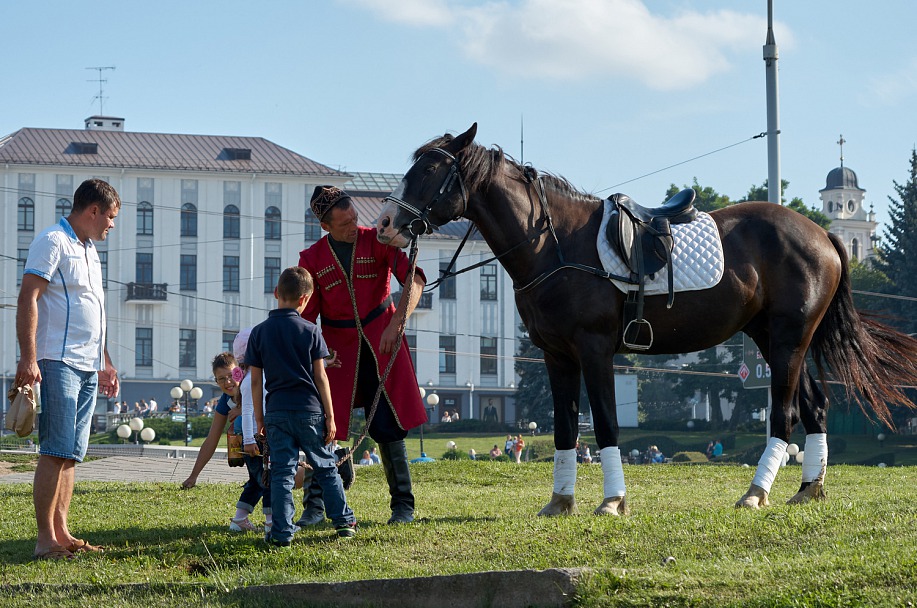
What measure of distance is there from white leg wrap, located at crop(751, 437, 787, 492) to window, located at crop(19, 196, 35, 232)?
74790 mm

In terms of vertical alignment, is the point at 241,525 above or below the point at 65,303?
below

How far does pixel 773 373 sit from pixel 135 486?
8.24 metres

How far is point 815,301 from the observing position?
385 inches

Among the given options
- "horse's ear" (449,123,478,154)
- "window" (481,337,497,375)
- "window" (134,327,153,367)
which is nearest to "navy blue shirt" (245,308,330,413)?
"horse's ear" (449,123,478,154)

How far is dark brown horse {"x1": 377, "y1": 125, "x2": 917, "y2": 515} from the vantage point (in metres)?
8.88

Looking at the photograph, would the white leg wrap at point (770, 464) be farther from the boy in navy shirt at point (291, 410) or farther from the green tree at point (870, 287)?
the green tree at point (870, 287)

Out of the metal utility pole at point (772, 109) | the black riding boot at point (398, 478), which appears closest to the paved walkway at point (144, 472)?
the black riding boot at point (398, 478)

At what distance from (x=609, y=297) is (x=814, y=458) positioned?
236cm

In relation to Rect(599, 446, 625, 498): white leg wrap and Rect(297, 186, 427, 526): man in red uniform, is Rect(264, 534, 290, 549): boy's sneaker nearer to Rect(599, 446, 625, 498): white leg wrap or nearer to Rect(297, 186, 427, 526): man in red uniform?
Rect(297, 186, 427, 526): man in red uniform

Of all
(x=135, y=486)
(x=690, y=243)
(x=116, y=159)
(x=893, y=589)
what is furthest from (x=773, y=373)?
(x=116, y=159)

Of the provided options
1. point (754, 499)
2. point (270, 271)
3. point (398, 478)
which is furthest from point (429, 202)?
point (270, 271)

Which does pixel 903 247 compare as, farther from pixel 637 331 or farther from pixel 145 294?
pixel 637 331

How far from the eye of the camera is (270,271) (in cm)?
8294

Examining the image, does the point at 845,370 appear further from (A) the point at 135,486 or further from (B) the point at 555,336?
(A) the point at 135,486
